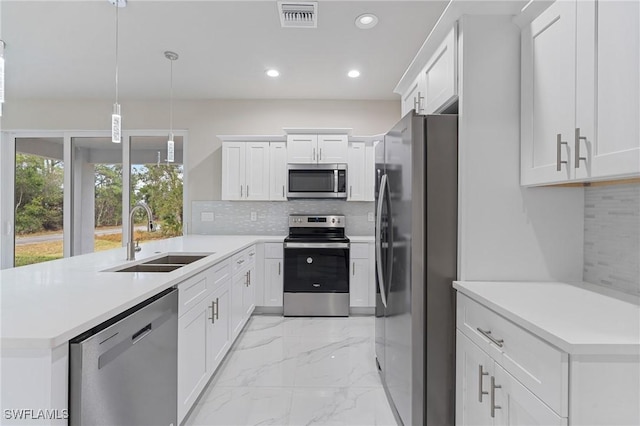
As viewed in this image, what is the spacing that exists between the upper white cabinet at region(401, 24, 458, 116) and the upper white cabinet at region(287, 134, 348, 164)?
155 centimetres

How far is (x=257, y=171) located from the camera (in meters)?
3.90

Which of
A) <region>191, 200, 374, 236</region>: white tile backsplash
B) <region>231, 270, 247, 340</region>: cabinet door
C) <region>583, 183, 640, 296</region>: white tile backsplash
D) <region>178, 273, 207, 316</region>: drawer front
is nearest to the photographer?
<region>583, 183, 640, 296</region>: white tile backsplash

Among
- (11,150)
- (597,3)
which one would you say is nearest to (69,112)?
(11,150)

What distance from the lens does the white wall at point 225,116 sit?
416 cm

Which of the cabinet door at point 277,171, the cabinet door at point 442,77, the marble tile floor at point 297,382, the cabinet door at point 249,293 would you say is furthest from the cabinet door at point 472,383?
the cabinet door at point 277,171

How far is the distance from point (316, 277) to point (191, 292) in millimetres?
1968

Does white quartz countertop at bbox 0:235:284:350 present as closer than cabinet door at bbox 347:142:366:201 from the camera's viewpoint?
Yes

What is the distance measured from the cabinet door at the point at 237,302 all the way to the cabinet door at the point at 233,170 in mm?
1210

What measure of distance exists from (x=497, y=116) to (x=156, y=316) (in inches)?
71.0

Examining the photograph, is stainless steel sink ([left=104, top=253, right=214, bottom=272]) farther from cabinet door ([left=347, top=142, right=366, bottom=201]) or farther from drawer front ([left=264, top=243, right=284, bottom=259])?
cabinet door ([left=347, top=142, right=366, bottom=201])

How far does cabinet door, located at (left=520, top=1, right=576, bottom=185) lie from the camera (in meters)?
1.22

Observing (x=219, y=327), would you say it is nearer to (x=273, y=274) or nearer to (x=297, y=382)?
(x=297, y=382)

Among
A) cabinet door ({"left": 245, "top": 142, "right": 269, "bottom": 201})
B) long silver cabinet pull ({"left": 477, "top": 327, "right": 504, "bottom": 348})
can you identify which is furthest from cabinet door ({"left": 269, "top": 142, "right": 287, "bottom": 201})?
long silver cabinet pull ({"left": 477, "top": 327, "right": 504, "bottom": 348})

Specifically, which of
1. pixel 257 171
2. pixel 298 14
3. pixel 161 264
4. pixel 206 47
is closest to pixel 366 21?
pixel 298 14
